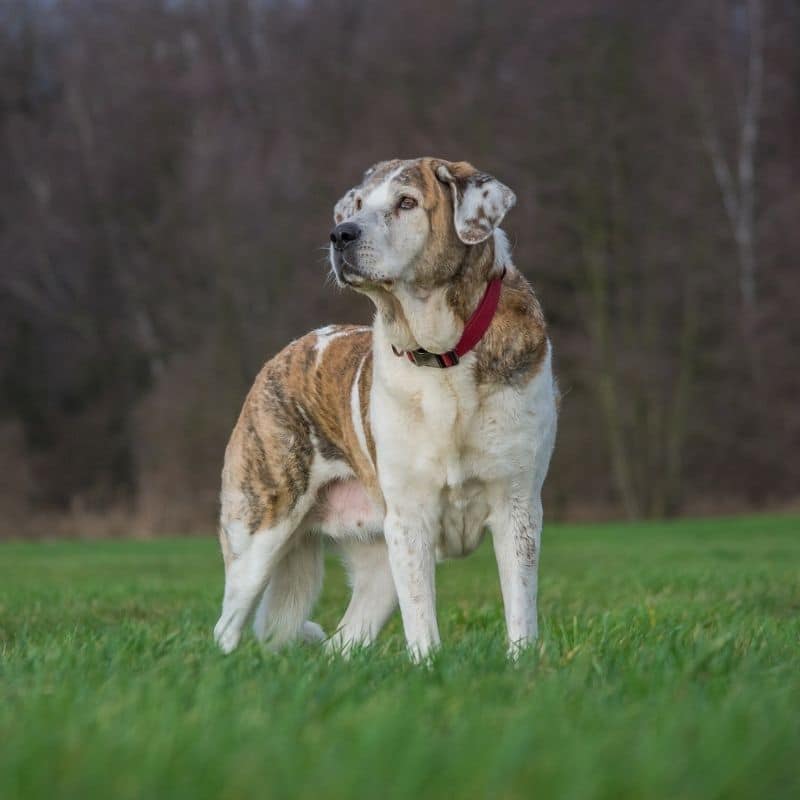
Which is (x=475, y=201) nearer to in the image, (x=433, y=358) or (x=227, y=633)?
(x=433, y=358)

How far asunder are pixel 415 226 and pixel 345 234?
0.91 ft

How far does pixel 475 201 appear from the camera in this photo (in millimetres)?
4961

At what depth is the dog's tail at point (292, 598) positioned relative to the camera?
5.85 metres

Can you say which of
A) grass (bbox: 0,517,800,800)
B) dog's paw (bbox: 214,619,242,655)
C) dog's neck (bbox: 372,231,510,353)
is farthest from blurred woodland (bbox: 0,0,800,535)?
grass (bbox: 0,517,800,800)

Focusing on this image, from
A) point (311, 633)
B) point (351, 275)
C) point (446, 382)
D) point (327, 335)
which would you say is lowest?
point (311, 633)

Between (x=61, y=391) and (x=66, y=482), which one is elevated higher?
(x=61, y=391)

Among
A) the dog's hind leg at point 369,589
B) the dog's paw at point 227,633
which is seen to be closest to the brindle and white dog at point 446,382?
the dog's hind leg at point 369,589

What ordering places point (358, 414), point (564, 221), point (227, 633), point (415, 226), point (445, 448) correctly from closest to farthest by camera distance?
point (445, 448)
point (415, 226)
point (358, 414)
point (227, 633)
point (564, 221)

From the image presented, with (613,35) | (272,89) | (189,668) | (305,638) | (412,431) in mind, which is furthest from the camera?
(272,89)

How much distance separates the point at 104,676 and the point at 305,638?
7.59 feet

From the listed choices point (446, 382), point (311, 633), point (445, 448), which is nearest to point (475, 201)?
point (446, 382)

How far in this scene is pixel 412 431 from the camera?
193 inches

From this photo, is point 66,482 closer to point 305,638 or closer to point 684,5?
point 684,5

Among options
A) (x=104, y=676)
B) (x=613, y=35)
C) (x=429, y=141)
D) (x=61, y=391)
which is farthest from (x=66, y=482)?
(x=104, y=676)
